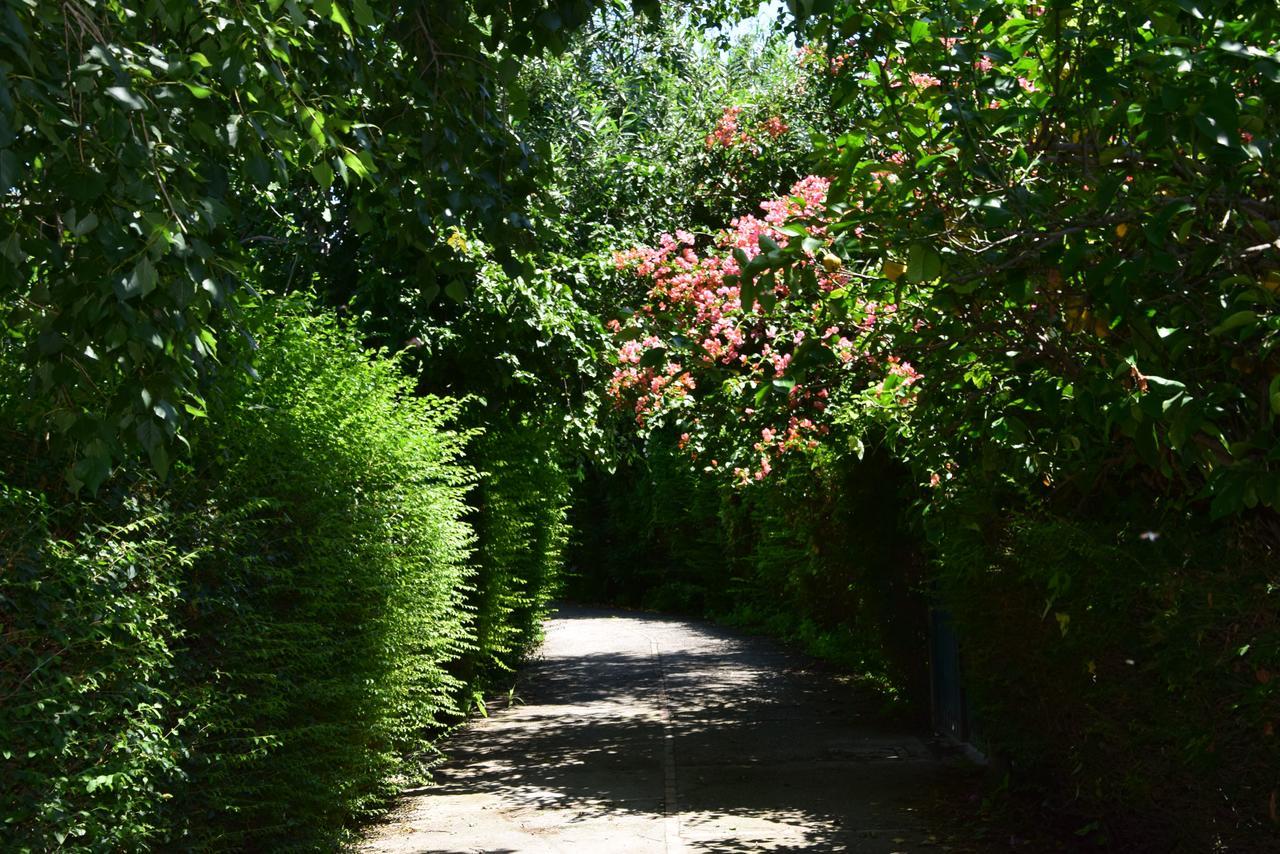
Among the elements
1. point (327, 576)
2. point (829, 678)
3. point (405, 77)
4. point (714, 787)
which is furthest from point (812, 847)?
point (829, 678)

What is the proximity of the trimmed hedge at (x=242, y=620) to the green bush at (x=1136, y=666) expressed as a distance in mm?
3430

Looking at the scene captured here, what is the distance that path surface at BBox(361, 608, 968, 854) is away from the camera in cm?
826

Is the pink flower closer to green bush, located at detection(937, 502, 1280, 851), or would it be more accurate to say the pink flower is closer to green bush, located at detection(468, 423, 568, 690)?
green bush, located at detection(468, 423, 568, 690)

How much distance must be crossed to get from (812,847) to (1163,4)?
17.8 ft

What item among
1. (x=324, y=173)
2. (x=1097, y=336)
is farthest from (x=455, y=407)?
(x=1097, y=336)

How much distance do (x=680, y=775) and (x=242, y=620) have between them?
16.4ft

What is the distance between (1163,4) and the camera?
409 centimetres

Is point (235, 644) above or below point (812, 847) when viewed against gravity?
above

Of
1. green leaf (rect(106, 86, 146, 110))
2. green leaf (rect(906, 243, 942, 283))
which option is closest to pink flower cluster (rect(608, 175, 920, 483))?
green leaf (rect(906, 243, 942, 283))

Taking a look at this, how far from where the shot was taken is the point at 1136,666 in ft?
19.1

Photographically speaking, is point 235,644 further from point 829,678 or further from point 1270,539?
point 829,678

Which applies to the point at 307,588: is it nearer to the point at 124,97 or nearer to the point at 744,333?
the point at 124,97

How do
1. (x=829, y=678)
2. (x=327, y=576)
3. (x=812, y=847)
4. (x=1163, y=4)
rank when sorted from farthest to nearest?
(x=829, y=678) < (x=812, y=847) < (x=327, y=576) < (x=1163, y=4)

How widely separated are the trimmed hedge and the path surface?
791 mm
